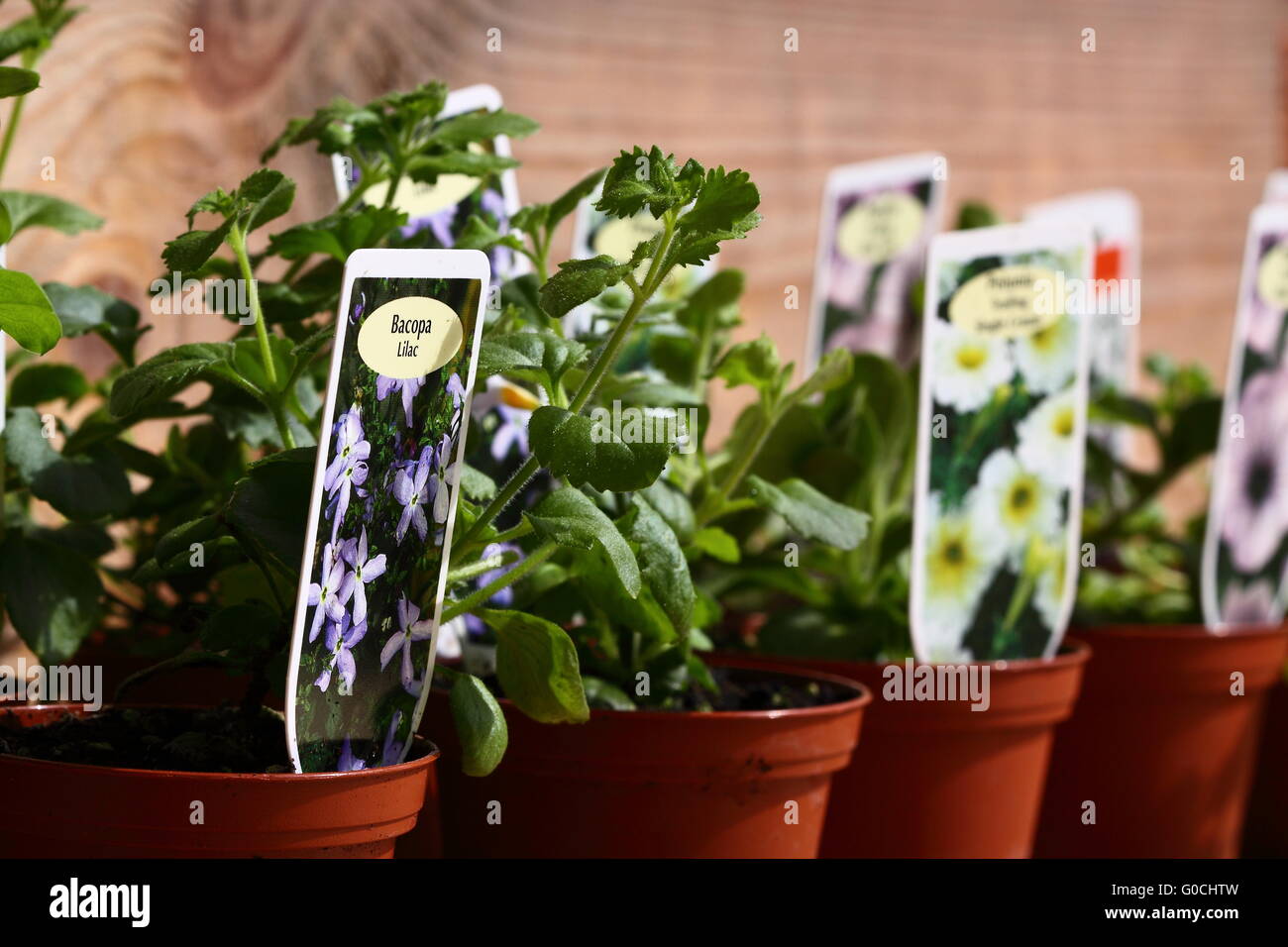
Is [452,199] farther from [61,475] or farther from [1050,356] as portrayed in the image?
[1050,356]

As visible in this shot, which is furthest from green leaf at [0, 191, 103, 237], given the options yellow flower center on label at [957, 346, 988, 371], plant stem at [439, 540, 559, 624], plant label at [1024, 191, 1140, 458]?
plant label at [1024, 191, 1140, 458]

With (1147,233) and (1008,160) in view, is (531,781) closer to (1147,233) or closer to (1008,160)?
(1008,160)

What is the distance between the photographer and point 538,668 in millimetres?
787

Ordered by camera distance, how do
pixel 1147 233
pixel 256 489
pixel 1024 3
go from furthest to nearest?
pixel 1147 233 → pixel 1024 3 → pixel 256 489

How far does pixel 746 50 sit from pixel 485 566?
101cm

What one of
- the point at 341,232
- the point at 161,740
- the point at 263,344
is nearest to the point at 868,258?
the point at 341,232

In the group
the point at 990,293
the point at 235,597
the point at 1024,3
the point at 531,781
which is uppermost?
the point at 1024,3

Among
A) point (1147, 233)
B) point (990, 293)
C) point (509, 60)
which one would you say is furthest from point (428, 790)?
point (1147, 233)

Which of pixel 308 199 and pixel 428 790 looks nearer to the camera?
pixel 428 790

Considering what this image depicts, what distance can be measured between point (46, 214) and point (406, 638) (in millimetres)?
431

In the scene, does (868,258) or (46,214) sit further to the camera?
(868,258)

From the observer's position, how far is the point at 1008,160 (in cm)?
196

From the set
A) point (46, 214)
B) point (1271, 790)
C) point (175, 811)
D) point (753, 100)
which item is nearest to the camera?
point (175, 811)

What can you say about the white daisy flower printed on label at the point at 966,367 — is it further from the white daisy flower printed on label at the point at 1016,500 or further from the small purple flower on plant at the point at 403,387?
the small purple flower on plant at the point at 403,387
